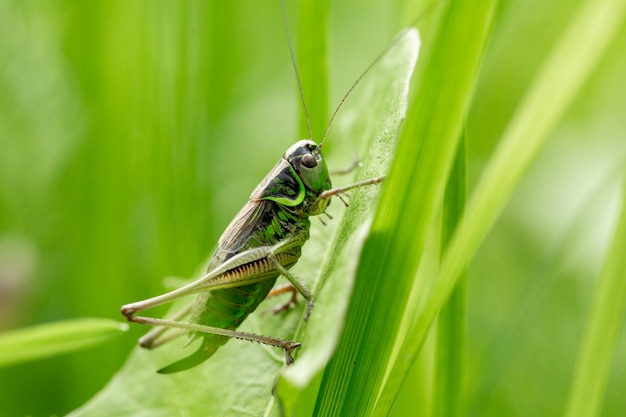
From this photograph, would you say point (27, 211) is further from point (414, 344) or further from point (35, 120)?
point (414, 344)

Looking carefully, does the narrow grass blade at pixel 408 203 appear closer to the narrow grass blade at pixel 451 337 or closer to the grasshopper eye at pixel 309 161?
the narrow grass blade at pixel 451 337

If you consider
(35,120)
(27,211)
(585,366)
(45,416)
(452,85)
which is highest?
(452,85)

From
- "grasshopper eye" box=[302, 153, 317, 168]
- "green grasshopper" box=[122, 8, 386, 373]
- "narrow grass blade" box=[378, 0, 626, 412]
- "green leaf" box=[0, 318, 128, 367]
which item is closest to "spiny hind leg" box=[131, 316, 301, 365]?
"green grasshopper" box=[122, 8, 386, 373]

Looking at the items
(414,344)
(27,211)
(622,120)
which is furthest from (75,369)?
(622,120)

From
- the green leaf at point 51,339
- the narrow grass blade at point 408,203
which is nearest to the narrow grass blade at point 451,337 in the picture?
the narrow grass blade at point 408,203

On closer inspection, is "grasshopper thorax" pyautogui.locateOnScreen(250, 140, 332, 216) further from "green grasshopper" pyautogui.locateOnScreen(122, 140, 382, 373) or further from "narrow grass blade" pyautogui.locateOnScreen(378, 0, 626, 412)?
"narrow grass blade" pyautogui.locateOnScreen(378, 0, 626, 412)

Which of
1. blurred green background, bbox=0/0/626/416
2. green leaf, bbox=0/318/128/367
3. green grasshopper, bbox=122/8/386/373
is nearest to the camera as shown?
green leaf, bbox=0/318/128/367
